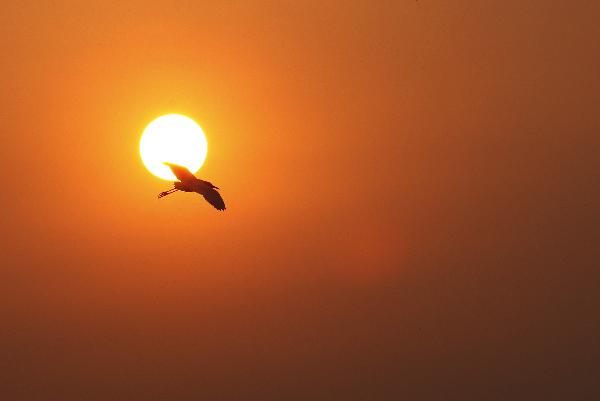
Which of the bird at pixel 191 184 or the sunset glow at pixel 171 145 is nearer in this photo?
the bird at pixel 191 184

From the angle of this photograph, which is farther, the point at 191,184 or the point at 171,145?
the point at 171,145

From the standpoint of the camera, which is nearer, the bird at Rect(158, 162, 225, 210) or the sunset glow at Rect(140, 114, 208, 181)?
the bird at Rect(158, 162, 225, 210)

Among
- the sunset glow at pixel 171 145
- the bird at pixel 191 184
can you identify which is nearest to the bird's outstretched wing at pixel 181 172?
the bird at pixel 191 184

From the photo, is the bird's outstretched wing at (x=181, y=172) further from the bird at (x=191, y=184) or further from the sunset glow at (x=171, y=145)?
the sunset glow at (x=171, y=145)

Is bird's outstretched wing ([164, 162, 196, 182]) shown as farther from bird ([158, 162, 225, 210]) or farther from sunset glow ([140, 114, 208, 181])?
sunset glow ([140, 114, 208, 181])

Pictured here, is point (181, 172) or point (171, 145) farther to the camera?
point (171, 145)

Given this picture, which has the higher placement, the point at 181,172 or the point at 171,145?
the point at 171,145

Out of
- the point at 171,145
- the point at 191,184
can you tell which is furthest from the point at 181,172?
the point at 171,145

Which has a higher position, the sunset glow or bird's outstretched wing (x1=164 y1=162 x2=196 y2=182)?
the sunset glow

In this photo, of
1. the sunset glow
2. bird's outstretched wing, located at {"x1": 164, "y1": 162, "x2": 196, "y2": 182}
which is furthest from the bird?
the sunset glow

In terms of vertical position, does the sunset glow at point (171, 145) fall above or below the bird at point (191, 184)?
above

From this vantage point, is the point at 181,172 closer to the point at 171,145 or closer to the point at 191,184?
the point at 191,184
